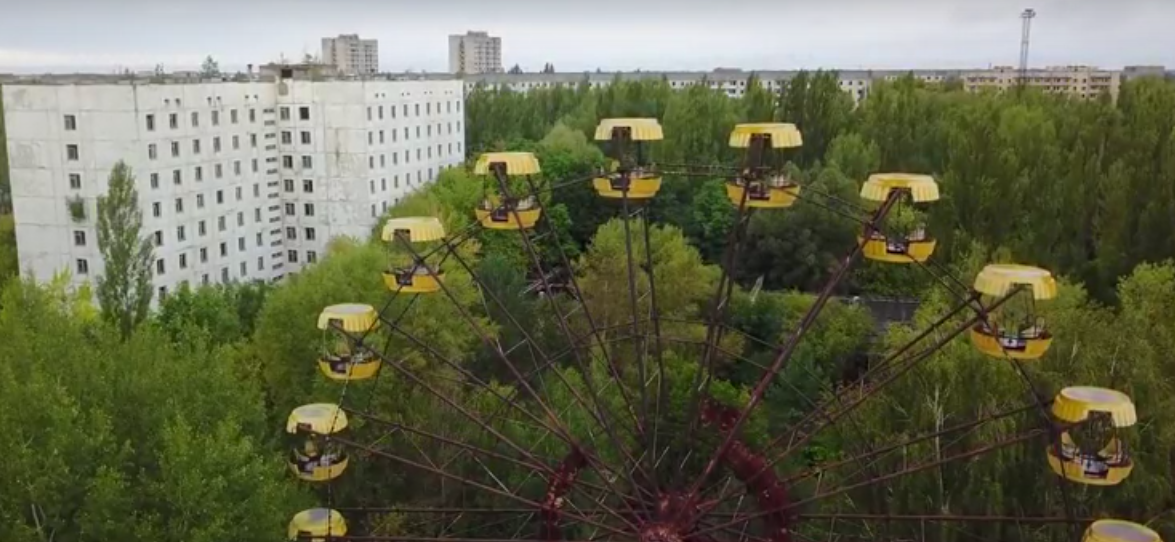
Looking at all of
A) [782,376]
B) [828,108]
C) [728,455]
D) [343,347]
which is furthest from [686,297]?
[828,108]

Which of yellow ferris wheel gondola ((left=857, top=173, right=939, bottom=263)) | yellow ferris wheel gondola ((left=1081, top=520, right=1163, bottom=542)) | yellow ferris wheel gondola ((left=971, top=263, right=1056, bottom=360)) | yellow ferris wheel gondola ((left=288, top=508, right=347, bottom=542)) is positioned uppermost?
yellow ferris wheel gondola ((left=857, top=173, right=939, bottom=263))

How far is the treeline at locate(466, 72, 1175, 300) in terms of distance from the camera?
76.4 ft

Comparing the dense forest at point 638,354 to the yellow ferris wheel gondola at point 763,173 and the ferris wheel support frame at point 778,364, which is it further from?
the yellow ferris wheel gondola at point 763,173

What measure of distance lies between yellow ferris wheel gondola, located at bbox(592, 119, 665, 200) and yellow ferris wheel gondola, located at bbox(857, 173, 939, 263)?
2267 mm

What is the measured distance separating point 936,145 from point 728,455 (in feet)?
86.5

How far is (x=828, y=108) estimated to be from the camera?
37594mm

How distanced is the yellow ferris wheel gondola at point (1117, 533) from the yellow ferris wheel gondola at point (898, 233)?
9.40 ft

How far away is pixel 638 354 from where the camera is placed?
10703 mm

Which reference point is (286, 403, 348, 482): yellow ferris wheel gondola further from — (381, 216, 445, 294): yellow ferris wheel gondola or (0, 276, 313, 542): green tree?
(381, 216, 445, 294): yellow ferris wheel gondola

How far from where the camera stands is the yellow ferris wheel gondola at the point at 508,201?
10969 millimetres

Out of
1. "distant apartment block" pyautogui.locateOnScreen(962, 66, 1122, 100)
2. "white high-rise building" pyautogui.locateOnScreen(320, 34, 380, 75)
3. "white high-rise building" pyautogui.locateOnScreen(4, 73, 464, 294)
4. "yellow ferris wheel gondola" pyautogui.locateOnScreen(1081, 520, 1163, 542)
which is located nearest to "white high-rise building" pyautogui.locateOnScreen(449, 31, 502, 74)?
"white high-rise building" pyautogui.locateOnScreen(320, 34, 380, 75)

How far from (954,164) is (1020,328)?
16762 millimetres

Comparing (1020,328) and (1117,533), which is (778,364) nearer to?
(1020,328)

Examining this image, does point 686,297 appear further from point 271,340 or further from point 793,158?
point 793,158
